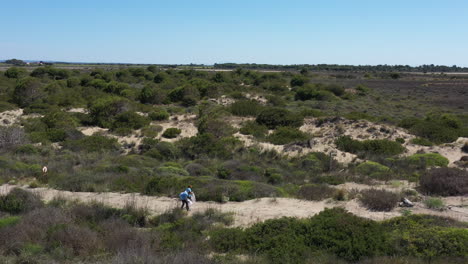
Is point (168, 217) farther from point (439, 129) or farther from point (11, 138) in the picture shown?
point (439, 129)

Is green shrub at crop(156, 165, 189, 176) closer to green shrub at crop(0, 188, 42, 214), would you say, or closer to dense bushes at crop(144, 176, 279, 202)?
dense bushes at crop(144, 176, 279, 202)

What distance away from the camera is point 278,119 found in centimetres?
2288

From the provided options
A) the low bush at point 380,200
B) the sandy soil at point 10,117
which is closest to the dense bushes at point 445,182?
the low bush at point 380,200

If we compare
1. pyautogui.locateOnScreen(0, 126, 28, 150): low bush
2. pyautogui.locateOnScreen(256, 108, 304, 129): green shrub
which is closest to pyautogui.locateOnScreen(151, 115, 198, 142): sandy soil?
pyautogui.locateOnScreen(256, 108, 304, 129): green shrub

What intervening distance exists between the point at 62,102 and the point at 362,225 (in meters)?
27.2

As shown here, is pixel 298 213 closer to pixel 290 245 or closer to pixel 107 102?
pixel 290 245

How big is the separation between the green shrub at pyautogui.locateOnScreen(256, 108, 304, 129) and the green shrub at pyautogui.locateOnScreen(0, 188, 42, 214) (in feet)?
50.5

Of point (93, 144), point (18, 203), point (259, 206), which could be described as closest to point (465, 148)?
point (259, 206)

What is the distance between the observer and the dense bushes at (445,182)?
11.2 m

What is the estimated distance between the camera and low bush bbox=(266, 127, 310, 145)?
19.6 meters

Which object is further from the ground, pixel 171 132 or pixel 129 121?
pixel 129 121

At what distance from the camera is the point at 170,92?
32281 millimetres

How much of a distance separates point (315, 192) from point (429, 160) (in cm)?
749

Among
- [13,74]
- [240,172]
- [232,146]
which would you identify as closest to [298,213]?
[240,172]
